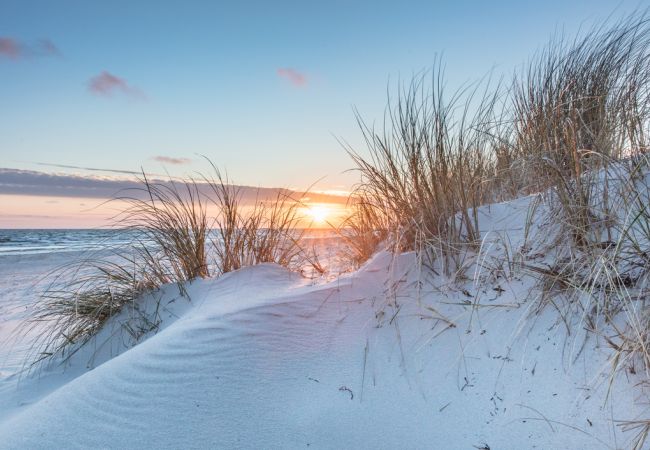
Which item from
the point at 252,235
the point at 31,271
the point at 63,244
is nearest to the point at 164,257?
the point at 252,235

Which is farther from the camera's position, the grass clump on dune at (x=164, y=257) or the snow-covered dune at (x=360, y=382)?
the grass clump on dune at (x=164, y=257)

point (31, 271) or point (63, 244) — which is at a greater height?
point (63, 244)

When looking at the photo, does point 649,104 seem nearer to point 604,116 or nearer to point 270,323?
point 604,116

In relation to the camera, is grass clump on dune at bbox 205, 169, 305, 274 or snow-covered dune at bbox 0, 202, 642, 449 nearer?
snow-covered dune at bbox 0, 202, 642, 449

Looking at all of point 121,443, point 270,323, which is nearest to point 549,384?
point 270,323

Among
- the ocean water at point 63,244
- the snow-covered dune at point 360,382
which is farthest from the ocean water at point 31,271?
the snow-covered dune at point 360,382

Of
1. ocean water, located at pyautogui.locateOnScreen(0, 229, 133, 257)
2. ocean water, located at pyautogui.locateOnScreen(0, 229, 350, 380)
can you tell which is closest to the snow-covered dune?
ocean water, located at pyautogui.locateOnScreen(0, 229, 350, 380)

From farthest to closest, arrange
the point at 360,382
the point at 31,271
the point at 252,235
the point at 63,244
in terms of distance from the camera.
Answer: the point at 63,244
the point at 31,271
the point at 252,235
the point at 360,382

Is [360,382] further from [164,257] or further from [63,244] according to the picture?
[63,244]

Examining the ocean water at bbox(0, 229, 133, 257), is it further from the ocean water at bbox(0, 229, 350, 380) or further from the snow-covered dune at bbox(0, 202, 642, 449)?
the snow-covered dune at bbox(0, 202, 642, 449)

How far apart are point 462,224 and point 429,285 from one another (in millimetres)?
396

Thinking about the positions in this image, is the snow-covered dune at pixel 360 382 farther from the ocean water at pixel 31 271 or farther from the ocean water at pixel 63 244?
the ocean water at pixel 63 244

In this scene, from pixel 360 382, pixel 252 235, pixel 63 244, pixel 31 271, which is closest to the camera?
pixel 360 382

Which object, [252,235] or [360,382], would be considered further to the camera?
[252,235]
